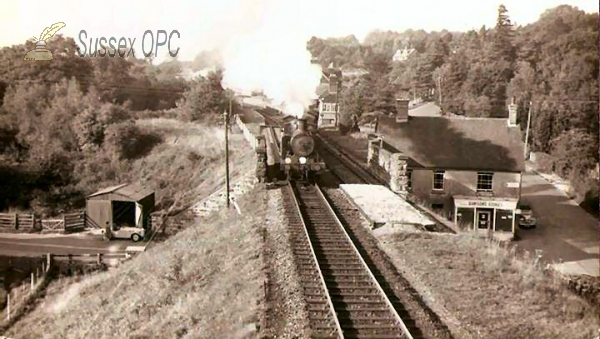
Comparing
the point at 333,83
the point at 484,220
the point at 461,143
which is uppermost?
the point at 333,83

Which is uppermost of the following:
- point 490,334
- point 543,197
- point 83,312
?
point 543,197

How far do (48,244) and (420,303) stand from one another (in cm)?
747

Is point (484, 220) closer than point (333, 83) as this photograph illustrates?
Yes

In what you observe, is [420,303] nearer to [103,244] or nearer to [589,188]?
[589,188]

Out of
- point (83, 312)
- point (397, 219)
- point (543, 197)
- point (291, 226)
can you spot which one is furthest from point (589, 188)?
point (83, 312)

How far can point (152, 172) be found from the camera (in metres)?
12.3

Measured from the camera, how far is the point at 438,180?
39.2 ft

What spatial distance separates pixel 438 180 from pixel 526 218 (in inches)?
72.2

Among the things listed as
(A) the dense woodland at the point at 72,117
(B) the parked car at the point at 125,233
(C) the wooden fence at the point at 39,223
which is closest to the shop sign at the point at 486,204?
(A) the dense woodland at the point at 72,117

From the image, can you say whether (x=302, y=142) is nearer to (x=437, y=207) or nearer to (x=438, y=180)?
(x=438, y=180)

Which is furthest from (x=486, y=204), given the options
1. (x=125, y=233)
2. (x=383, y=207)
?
(x=125, y=233)

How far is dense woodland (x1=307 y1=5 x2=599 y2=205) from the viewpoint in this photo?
7671 millimetres

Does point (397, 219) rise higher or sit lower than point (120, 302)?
higher

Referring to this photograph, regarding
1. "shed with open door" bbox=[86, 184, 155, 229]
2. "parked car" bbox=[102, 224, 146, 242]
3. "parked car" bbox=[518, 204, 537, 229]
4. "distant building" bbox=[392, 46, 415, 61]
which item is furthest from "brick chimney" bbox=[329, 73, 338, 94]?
"parked car" bbox=[102, 224, 146, 242]
